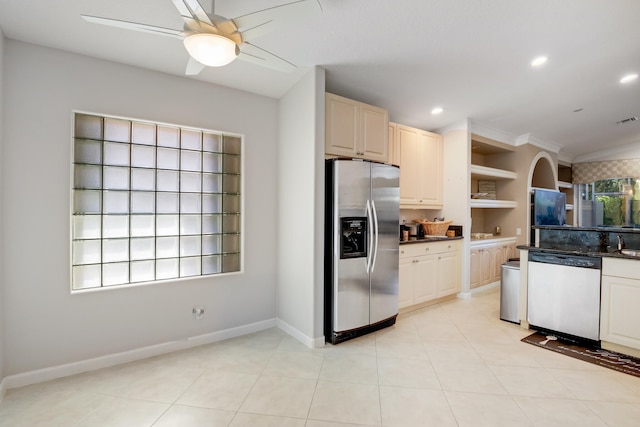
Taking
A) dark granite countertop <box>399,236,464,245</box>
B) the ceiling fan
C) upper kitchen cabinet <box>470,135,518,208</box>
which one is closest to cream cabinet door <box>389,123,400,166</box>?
dark granite countertop <box>399,236,464,245</box>

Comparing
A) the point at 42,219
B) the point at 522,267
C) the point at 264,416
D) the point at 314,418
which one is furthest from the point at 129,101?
the point at 522,267

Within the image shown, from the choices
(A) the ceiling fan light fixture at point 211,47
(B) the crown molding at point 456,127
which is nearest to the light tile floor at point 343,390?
(A) the ceiling fan light fixture at point 211,47

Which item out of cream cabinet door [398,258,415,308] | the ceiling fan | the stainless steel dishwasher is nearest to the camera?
the ceiling fan

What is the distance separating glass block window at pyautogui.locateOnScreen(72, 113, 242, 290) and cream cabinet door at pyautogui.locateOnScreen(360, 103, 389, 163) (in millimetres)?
1401

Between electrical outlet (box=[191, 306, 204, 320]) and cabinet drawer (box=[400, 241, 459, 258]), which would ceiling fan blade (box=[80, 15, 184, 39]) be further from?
cabinet drawer (box=[400, 241, 459, 258])

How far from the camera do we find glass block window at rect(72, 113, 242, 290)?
242 centimetres

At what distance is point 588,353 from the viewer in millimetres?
2654

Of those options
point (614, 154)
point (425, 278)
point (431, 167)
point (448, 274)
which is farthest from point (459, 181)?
point (614, 154)

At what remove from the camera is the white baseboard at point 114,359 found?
215 cm

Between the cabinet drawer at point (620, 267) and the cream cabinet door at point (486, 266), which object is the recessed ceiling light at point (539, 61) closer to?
the cabinet drawer at point (620, 267)

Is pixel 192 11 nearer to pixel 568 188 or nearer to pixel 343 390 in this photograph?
pixel 343 390

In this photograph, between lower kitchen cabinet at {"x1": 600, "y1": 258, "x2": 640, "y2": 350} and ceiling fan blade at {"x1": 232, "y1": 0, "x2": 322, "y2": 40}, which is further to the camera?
lower kitchen cabinet at {"x1": 600, "y1": 258, "x2": 640, "y2": 350}

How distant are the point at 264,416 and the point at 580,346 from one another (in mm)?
3052

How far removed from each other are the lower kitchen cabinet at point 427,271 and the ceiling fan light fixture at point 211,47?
9.25ft
